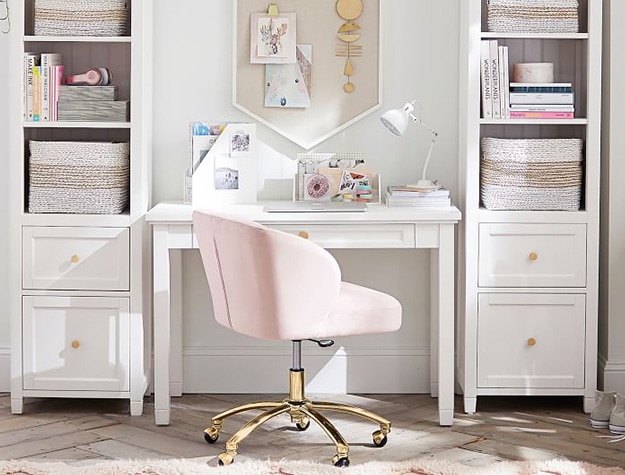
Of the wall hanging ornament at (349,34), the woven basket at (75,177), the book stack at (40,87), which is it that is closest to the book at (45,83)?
the book stack at (40,87)

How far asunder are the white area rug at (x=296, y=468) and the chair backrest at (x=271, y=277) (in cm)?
41

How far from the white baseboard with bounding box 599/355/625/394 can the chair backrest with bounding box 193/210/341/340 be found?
132 centimetres

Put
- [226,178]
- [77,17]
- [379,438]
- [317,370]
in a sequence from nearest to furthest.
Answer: [379,438], [77,17], [226,178], [317,370]

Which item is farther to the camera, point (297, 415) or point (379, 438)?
point (297, 415)

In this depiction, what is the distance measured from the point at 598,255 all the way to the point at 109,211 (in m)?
1.82

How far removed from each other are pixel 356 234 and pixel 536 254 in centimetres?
69

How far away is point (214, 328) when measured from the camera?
4258 millimetres

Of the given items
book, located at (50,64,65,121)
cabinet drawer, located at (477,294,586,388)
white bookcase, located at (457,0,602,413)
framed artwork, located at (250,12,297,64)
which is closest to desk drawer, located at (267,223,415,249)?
white bookcase, located at (457,0,602,413)

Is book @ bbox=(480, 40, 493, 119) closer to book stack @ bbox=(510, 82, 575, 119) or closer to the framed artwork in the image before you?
book stack @ bbox=(510, 82, 575, 119)

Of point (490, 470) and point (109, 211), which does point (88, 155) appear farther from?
point (490, 470)

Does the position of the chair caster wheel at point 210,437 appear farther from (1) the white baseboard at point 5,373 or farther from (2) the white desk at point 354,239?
(1) the white baseboard at point 5,373

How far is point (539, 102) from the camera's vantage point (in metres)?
3.87

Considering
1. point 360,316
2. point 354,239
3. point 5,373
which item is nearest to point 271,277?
point 360,316

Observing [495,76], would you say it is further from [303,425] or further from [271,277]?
[303,425]
